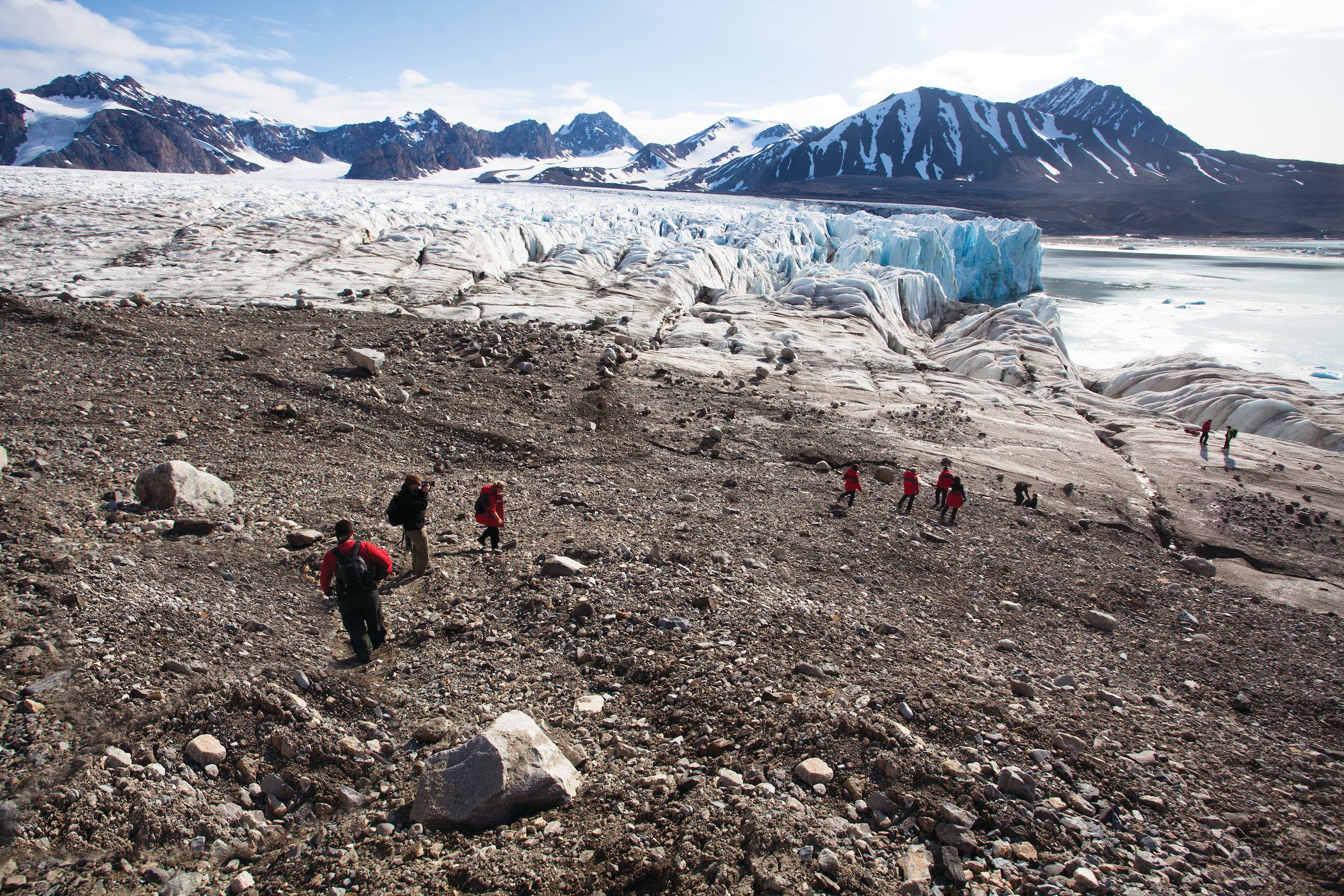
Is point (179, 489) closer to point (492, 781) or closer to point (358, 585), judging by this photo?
point (358, 585)

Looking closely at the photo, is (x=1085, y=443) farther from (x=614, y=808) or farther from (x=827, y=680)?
(x=614, y=808)

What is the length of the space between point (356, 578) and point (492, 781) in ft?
7.08

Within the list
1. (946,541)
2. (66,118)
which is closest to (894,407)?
(946,541)

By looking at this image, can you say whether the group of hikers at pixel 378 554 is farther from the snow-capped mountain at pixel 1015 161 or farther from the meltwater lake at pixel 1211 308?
the snow-capped mountain at pixel 1015 161

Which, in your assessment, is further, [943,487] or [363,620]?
[943,487]

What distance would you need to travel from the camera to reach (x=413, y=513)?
6.84 meters

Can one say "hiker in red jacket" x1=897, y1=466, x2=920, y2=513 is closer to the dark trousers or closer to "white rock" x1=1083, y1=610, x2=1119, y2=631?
"white rock" x1=1083, y1=610, x2=1119, y2=631

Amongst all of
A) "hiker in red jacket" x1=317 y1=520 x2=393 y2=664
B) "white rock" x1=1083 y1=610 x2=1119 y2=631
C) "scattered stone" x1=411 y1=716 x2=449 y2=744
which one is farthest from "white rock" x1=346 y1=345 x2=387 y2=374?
"white rock" x1=1083 y1=610 x2=1119 y2=631

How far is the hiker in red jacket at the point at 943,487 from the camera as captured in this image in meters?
11.0

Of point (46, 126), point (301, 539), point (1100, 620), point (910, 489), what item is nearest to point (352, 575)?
point (301, 539)

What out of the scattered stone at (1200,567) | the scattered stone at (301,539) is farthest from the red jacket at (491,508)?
the scattered stone at (1200,567)

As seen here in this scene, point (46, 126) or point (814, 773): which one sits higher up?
point (46, 126)

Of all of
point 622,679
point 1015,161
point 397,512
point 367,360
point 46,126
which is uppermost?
point 1015,161

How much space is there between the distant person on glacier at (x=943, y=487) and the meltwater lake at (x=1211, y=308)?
946 inches
